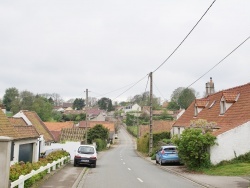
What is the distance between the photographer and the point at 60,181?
1525 cm

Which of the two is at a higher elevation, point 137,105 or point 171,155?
point 137,105

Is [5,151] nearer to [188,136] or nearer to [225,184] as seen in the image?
[225,184]

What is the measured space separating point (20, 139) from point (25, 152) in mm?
3154

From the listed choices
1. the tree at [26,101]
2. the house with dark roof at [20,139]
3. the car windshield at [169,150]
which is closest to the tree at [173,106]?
the tree at [26,101]

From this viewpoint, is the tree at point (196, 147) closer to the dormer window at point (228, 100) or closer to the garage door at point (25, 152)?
the dormer window at point (228, 100)

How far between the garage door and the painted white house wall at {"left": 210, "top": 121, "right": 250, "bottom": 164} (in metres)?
12.9

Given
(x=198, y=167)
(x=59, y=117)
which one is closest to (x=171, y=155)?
(x=198, y=167)

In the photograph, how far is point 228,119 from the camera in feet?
86.4

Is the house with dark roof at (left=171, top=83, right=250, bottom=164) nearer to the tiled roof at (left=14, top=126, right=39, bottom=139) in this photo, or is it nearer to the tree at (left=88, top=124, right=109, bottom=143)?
the tiled roof at (left=14, top=126, right=39, bottom=139)

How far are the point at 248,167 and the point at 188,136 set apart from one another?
3961mm

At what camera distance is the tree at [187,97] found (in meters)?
112

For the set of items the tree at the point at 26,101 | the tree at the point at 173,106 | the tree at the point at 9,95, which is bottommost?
the tree at the point at 26,101

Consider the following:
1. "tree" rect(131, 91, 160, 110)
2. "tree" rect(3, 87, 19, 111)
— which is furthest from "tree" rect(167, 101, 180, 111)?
"tree" rect(3, 87, 19, 111)

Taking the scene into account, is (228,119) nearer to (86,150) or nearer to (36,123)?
(86,150)
